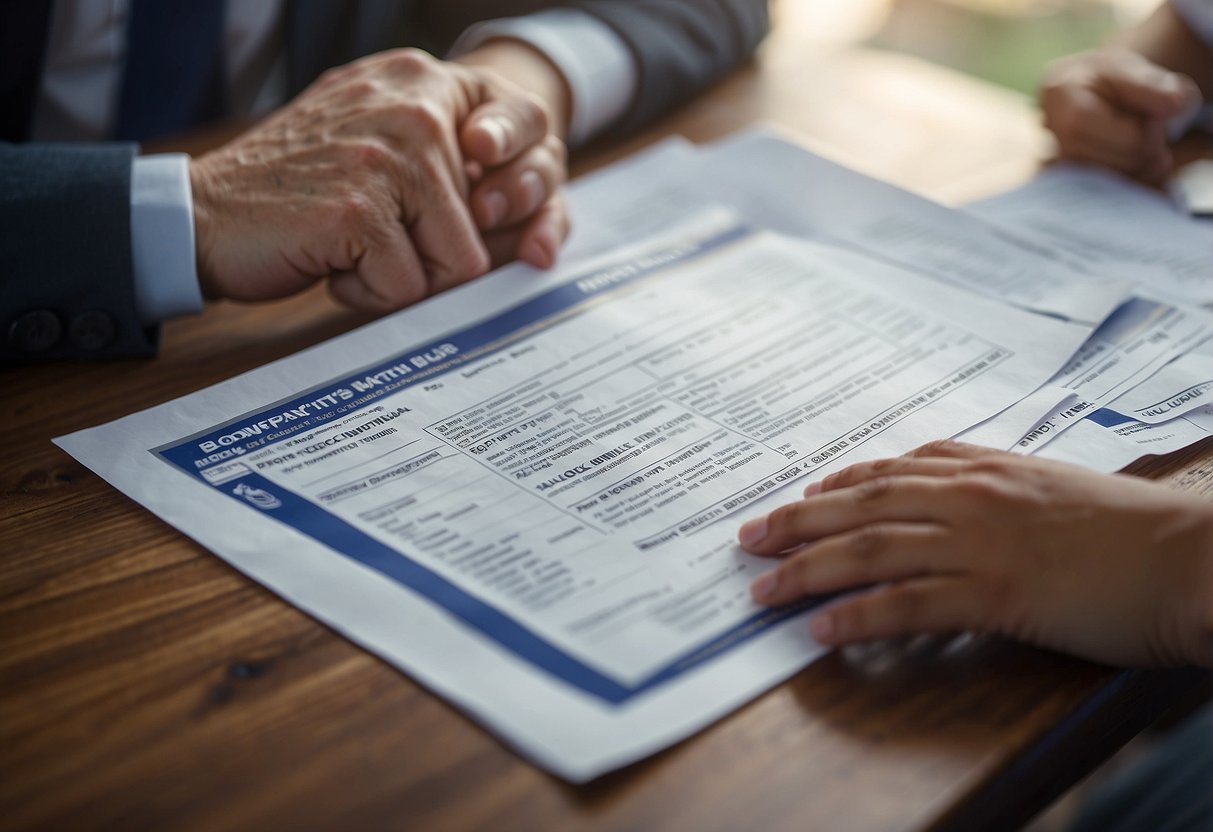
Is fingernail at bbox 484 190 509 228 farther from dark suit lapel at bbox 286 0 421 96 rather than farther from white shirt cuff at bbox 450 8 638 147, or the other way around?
dark suit lapel at bbox 286 0 421 96

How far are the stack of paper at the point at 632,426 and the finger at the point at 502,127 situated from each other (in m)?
0.09

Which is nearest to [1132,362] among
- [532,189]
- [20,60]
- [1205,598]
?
[1205,598]

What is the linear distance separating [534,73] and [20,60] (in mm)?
466

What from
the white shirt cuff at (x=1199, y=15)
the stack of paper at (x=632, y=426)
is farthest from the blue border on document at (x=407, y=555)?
the white shirt cuff at (x=1199, y=15)

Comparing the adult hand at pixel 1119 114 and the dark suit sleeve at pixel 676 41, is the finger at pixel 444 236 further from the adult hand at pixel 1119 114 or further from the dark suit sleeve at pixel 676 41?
the adult hand at pixel 1119 114

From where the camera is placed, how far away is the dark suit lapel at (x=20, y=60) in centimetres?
93

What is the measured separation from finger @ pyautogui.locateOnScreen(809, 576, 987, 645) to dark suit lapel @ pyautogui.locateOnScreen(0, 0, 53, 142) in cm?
88

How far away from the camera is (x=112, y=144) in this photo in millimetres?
890

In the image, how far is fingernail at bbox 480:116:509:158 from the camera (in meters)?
0.78

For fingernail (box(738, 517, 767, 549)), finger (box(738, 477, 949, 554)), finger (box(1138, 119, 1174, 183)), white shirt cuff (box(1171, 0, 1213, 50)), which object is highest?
white shirt cuff (box(1171, 0, 1213, 50))

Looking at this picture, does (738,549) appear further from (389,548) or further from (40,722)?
(40,722)

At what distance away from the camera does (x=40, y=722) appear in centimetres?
43

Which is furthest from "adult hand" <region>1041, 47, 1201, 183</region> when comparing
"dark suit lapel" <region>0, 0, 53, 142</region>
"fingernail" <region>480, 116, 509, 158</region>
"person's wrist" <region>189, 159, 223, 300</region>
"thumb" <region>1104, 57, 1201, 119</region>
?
"dark suit lapel" <region>0, 0, 53, 142</region>

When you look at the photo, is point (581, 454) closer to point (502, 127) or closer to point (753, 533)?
point (753, 533)
